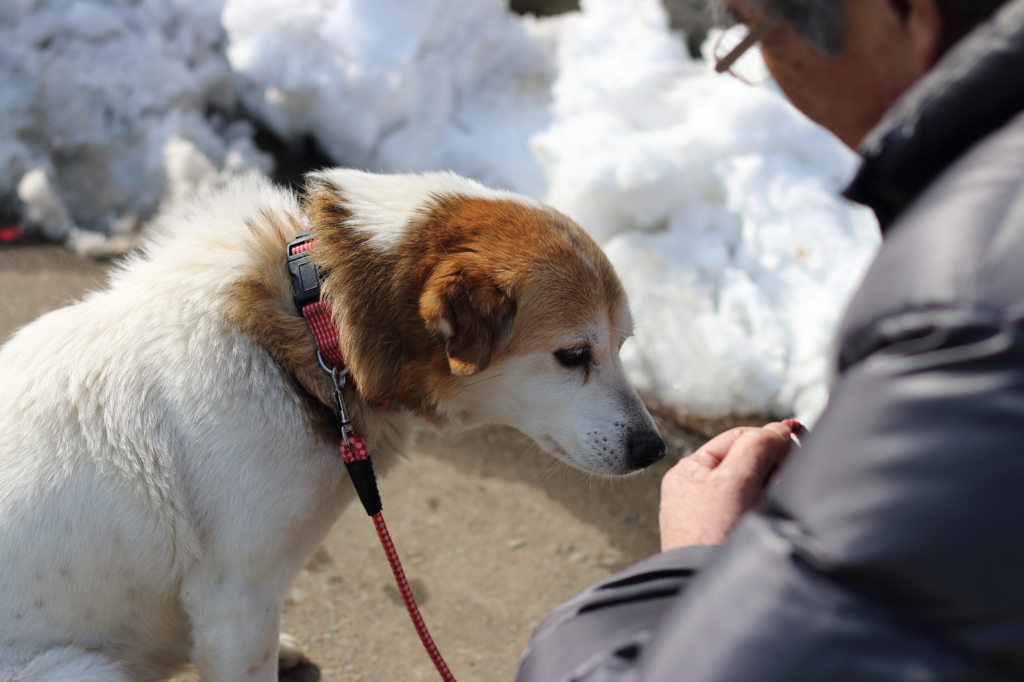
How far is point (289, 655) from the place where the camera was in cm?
246

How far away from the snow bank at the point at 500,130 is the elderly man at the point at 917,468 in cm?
302

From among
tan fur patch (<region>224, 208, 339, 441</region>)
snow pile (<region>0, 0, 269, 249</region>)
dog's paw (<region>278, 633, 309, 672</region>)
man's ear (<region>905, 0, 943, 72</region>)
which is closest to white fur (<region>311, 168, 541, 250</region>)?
tan fur patch (<region>224, 208, 339, 441</region>)

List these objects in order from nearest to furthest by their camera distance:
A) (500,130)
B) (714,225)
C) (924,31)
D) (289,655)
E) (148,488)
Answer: (924,31), (148,488), (289,655), (714,225), (500,130)

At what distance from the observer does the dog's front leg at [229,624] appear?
1852 millimetres

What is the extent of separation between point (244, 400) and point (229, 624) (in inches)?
21.8

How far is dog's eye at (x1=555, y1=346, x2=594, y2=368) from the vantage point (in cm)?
210

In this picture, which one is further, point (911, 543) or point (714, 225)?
point (714, 225)

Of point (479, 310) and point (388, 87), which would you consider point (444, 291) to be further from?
point (388, 87)

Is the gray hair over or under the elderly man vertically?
over

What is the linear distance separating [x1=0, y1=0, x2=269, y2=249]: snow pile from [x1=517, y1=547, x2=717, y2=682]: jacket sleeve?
14.7 ft

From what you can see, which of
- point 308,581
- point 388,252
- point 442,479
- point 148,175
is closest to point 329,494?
point 388,252

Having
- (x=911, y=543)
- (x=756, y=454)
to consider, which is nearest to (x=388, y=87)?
(x=756, y=454)

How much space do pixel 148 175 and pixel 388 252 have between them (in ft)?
12.4

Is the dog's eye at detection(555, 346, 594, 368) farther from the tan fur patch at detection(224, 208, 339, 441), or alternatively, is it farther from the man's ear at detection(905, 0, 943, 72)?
the man's ear at detection(905, 0, 943, 72)
